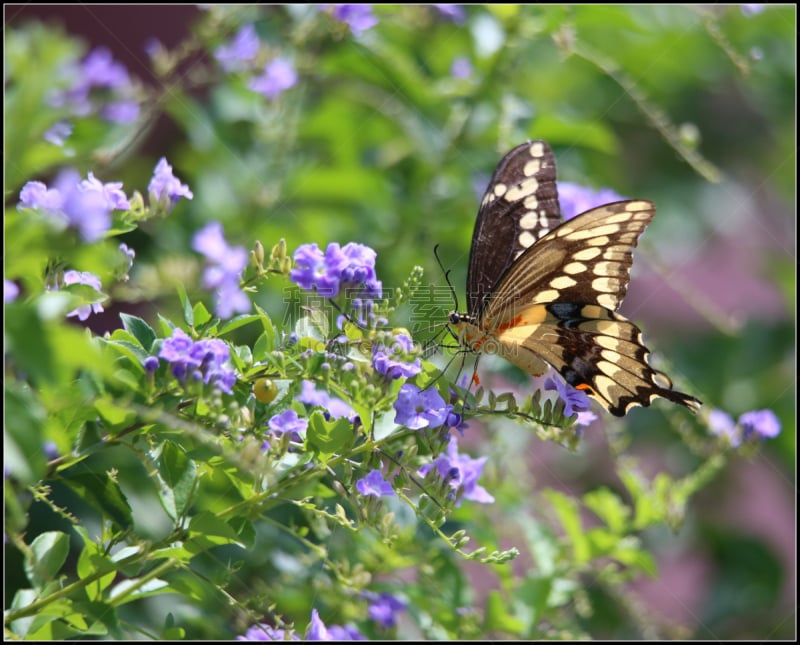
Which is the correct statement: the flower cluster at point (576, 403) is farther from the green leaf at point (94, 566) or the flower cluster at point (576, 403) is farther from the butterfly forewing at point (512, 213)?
the green leaf at point (94, 566)

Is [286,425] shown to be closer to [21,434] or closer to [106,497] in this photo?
[106,497]

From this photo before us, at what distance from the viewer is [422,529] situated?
1763mm

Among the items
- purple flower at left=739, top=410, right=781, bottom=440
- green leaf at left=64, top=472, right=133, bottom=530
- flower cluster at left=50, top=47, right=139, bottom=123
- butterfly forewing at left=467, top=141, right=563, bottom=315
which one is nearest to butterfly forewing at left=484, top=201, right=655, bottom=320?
butterfly forewing at left=467, top=141, right=563, bottom=315

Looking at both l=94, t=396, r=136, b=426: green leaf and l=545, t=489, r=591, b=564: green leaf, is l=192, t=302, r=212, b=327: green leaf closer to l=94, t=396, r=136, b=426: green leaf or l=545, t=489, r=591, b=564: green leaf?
l=94, t=396, r=136, b=426: green leaf

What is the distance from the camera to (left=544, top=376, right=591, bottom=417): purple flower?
146 centimetres

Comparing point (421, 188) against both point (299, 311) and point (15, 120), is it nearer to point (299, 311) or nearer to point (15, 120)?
point (299, 311)

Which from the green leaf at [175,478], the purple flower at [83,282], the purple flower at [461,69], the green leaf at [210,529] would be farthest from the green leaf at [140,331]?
the purple flower at [461,69]

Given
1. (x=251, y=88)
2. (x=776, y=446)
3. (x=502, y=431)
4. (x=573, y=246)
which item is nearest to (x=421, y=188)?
(x=251, y=88)

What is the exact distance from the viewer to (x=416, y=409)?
1.31m

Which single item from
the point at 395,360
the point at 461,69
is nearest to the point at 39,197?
the point at 395,360

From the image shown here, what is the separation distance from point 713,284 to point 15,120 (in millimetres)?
4978

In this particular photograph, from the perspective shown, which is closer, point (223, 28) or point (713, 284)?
point (223, 28)

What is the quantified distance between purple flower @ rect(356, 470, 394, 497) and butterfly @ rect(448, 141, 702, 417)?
416 millimetres

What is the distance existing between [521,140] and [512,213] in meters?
0.48
